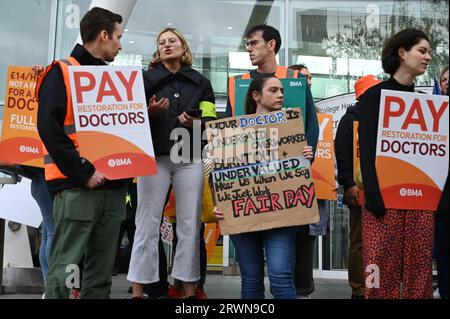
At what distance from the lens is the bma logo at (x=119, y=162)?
345 centimetres

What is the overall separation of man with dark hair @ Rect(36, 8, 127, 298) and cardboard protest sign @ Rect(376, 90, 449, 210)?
1.39 meters

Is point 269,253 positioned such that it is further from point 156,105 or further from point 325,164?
point 325,164

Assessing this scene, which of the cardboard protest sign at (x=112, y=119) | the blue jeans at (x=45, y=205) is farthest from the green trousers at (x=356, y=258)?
the blue jeans at (x=45, y=205)

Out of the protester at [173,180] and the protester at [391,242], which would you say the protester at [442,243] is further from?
the protester at [173,180]

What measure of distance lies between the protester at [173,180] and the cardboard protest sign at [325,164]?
121 cm

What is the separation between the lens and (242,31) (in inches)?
353

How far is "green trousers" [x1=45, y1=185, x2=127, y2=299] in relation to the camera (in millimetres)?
3312

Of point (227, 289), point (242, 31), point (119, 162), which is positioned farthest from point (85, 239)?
point (242, 31)

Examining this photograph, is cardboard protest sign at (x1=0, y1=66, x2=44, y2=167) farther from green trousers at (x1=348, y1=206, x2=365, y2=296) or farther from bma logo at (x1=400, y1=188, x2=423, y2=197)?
bma logo at (x1=400, y1=188, x2=423, y2=197)

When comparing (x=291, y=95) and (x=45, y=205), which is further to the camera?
(x=45, y=205)

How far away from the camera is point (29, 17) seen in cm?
927

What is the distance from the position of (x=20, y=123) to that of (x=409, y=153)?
2.89m

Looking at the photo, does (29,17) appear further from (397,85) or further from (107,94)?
(397,85)

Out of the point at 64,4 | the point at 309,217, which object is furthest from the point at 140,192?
the point at 64,4
